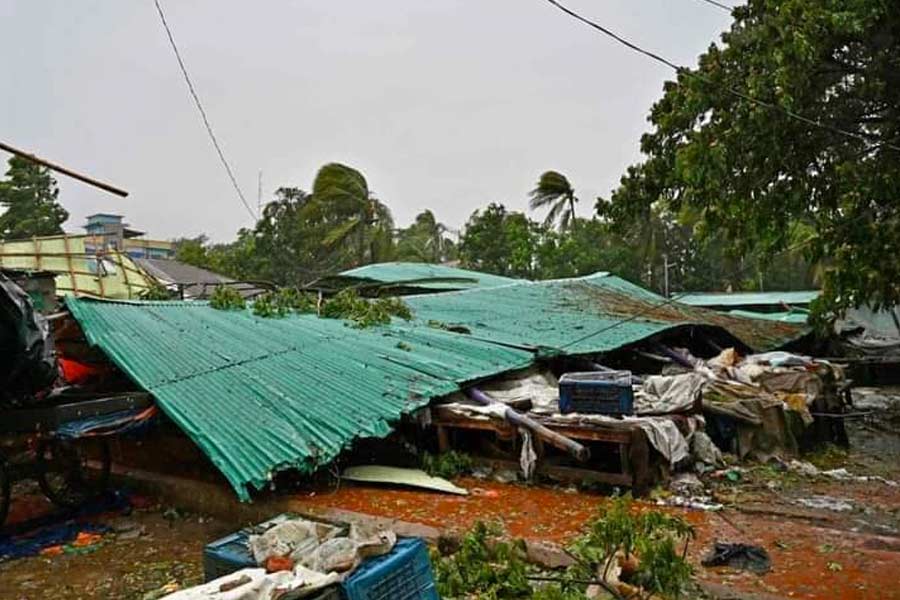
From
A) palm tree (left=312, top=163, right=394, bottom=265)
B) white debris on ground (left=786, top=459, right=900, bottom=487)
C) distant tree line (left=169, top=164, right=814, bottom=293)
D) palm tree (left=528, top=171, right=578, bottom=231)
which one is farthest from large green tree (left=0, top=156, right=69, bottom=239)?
white debris on ground (left=786, top=459, right=900, bottom=487)

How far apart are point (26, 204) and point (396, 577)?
2830 centimetres

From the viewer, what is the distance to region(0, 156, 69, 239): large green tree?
25745 mm

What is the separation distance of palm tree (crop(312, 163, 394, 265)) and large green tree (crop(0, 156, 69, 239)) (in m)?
10.5

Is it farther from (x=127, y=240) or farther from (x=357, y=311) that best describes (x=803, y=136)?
(x=127, y=240)

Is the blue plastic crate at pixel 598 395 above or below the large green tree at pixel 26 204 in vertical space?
below

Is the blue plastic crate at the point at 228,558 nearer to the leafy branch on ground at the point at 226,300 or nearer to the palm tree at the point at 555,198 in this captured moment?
the leafy branch on ground at the point at 226,300

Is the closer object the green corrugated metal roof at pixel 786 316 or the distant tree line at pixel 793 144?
the distant tree line at pixel 793 144

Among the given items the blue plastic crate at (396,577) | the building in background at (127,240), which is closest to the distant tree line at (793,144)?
the blue plastic crate at (396,577)

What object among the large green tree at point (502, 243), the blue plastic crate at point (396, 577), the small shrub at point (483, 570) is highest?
the large green tree at point (502, 243)

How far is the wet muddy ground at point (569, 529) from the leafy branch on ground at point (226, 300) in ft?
10.9

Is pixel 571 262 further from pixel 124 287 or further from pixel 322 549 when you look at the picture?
pixel 322 549

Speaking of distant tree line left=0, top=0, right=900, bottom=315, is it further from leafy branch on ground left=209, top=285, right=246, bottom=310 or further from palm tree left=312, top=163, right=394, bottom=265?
palm tree left=312, top=163, right=394, bottom=265

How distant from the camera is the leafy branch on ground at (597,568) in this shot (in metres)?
3.76

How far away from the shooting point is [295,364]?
774cm
